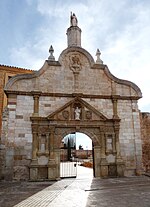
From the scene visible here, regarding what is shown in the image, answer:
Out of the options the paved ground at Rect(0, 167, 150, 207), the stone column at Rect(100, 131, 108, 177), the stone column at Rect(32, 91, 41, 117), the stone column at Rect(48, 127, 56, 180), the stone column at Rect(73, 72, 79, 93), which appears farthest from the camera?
the stone column at Rect(73, 72, 79, 93)

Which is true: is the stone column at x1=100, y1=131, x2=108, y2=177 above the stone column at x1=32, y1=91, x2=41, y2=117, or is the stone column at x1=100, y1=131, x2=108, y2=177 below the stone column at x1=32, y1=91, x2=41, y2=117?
below

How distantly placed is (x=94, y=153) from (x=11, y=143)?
409 centimetres

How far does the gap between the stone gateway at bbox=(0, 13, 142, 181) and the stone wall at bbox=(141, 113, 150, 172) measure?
37 centimetres

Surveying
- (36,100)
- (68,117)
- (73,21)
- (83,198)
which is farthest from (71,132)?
(73,21)

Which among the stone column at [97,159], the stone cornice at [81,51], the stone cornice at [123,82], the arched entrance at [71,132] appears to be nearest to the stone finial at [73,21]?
the stone cornice at [81,51]

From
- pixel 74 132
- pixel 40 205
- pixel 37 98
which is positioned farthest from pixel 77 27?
pixel 40 205

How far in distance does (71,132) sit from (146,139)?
4.24m

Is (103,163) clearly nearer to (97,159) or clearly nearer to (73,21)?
(97,159)

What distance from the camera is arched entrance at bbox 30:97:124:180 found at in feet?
33.8

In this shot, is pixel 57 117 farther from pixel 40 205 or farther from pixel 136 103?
pixel 40 205

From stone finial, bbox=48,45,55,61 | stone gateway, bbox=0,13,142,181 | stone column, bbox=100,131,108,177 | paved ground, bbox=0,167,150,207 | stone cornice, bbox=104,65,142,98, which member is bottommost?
paved ground, bbox=0,167,150,207

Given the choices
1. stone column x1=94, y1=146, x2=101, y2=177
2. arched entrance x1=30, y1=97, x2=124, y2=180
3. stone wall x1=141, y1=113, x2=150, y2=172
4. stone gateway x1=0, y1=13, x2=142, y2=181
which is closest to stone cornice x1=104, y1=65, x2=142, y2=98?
stone gateway x1=0, y1=13, x2=142, y2=181

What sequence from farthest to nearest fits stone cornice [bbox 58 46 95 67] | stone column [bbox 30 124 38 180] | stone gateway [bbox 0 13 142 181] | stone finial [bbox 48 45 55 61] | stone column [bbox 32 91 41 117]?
1. stone cornice [bbox 58 46 95 67]
2. stone finial [bbox 48 45 55 61]
3. stone column [bbox 32 91 41 117]
4. stone gateway [bbox 0 13 142 181]
5. stone column [bbox 30 124 38 180]

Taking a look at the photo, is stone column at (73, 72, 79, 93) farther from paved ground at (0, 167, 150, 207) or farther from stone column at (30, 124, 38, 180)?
paved ground at (0, 167, 150, 207)
